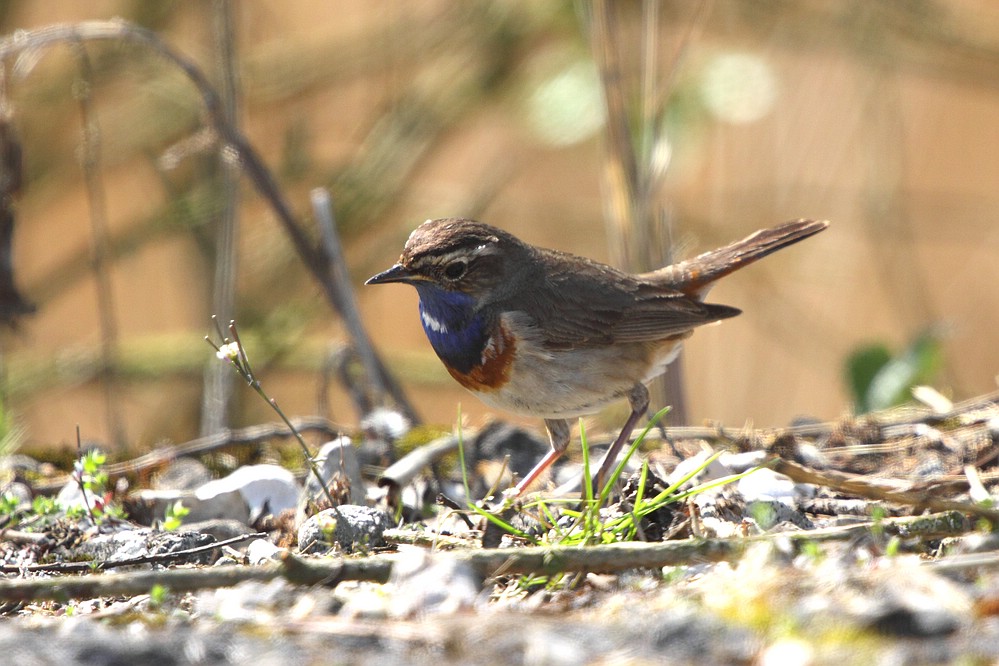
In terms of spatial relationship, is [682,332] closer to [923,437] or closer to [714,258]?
[714,258]

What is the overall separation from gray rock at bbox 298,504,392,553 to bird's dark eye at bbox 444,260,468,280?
140cm

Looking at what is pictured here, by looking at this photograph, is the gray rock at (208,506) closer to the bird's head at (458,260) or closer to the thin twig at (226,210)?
the bird's head at (458,260)

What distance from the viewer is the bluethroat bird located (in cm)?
492

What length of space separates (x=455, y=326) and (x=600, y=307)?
0.73 meters

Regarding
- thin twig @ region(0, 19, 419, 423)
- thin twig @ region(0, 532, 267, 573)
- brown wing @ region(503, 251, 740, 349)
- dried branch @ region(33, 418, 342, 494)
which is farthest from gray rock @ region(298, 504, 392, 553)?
thin twig @ region(0, 19, 419, 423)

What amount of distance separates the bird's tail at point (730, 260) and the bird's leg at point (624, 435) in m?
0.68

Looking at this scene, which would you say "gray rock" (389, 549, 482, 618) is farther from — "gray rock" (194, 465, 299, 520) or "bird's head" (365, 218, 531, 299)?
"bird's head" (365, 218, 531, 299)

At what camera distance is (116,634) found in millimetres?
2572

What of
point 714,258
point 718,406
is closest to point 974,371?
point 718,406

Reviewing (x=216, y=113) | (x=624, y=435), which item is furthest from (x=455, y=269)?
(x=216, y=113)

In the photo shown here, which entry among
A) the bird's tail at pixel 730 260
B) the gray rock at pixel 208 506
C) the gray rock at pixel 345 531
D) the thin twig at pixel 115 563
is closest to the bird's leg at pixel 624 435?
the bird's tail at pixel 730 260

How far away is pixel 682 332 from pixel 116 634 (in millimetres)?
3428

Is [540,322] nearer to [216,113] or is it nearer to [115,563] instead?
[216,113]

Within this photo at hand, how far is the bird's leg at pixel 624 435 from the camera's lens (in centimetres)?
462
